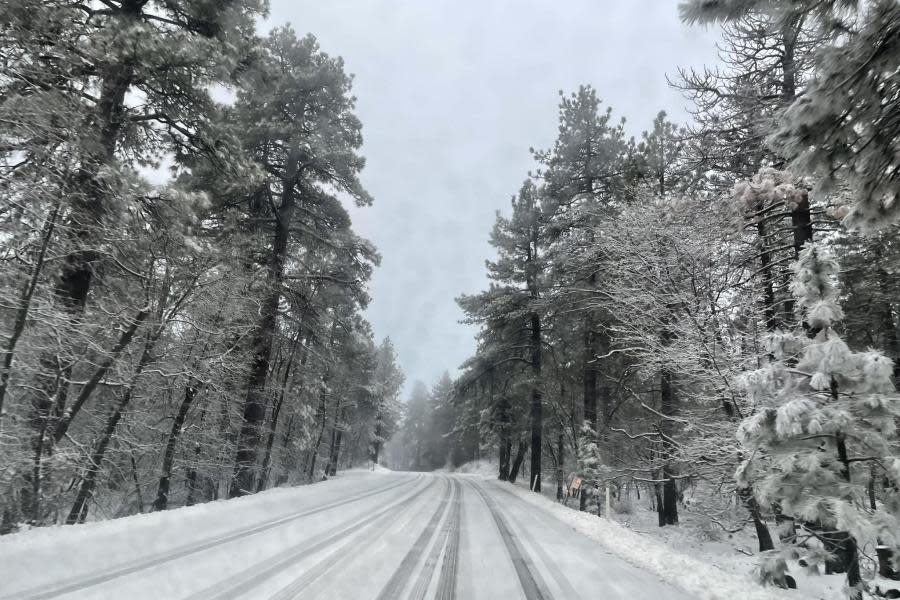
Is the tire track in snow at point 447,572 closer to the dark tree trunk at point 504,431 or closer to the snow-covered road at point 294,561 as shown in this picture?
the snow-covered road at point 294,561

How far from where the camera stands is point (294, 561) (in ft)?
14.8

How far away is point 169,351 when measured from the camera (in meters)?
8.70

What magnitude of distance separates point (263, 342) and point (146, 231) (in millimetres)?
5151

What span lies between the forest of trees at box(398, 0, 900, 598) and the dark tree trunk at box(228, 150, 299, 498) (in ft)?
31.2

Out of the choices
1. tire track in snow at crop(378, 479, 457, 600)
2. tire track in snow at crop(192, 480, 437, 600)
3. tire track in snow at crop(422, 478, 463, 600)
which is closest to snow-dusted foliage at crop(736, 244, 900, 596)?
tire track in snow at crop(422, 478, 463, 600)

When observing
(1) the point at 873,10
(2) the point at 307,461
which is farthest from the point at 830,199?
(2) the point at 307,461

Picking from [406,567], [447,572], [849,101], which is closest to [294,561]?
[406,567]

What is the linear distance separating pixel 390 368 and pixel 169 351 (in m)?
40.0

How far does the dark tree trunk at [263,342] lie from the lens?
1160 centimetres

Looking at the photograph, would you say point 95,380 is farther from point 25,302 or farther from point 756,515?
point 756,515

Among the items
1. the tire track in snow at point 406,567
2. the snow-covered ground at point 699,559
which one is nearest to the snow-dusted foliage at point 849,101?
the snow-covered ground at point 699,559

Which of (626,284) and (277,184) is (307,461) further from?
(626,284)

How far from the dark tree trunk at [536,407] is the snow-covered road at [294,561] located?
12418 mm

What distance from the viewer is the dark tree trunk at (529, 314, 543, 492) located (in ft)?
63.1
